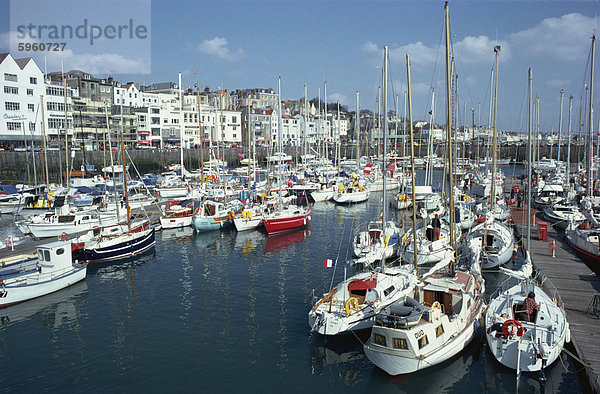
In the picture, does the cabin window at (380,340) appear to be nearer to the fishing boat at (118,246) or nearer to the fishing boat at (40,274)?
the fishing boat at (40,274)

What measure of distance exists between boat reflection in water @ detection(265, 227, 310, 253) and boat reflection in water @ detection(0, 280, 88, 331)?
1336 centimetres

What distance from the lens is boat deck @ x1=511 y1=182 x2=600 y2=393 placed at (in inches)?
614

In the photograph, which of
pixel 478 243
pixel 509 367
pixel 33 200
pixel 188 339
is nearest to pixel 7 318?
pixel 188 339

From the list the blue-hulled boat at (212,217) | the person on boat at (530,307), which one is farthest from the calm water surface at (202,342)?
the blue-hulled boat at (212,217)

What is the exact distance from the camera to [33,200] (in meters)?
44.5

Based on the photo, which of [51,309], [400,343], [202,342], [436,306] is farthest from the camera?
[51,309]

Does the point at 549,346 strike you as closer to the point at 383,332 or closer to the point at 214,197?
the point at 383,332

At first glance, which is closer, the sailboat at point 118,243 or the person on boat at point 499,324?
the person on boat at point 499,324

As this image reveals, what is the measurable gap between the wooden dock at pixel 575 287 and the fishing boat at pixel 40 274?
78.6 ft

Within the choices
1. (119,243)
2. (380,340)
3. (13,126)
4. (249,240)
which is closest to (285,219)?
(249,240)

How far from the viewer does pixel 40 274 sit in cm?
2405

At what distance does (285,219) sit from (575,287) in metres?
22.2

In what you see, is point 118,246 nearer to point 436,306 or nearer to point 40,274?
point 40,274

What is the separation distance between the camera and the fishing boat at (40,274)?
22.8 metres
